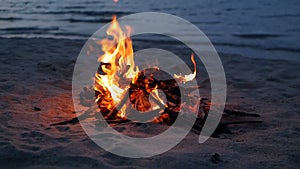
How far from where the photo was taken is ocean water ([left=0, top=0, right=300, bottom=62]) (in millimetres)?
13828

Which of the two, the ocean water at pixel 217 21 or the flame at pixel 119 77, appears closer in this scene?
the flame at pixel 119 77

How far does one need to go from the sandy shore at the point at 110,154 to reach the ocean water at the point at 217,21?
13.8 ft

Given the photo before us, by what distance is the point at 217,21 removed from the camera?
19625mm

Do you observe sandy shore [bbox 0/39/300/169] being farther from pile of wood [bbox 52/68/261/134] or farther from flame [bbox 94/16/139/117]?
flame [bbox 94/16/139/117]

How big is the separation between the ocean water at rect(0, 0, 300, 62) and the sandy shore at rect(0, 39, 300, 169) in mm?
4206

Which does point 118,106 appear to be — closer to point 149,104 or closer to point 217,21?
point 149,104

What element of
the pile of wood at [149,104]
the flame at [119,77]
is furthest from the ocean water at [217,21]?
the flame at [119,77]

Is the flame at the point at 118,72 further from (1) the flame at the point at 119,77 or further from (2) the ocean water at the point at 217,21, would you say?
(2) the ocean water at the point at 217,21

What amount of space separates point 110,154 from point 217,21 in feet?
54.9

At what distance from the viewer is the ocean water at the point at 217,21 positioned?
13828 millimetres

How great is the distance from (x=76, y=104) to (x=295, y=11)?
768 inches

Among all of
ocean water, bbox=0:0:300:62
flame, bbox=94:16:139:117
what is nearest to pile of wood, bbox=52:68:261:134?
flame, bbox=94:16:139:117

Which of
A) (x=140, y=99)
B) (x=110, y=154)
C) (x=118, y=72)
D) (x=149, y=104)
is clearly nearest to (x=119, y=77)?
(x=118, y=72)

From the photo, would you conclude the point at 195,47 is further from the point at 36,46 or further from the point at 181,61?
the point at 36,46
